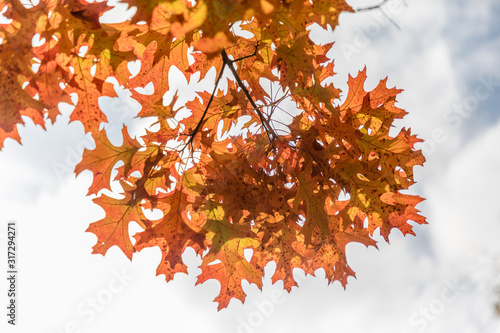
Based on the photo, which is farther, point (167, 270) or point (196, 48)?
point (167, 270)

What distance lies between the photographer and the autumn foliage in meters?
1.65

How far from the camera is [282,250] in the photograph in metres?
2.18

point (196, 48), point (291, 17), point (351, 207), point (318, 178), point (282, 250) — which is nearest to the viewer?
point (196, 48)

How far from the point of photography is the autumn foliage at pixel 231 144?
5.41ft

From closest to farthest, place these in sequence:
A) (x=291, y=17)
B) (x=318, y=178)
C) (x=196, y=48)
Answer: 1. (x=196, y=48)
2. (x=291, y=17)
3. (x=318, y=178)

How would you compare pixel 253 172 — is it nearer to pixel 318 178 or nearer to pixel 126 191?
pixel 318 178

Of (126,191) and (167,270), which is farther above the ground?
(126,191)

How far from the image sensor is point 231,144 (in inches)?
89.0

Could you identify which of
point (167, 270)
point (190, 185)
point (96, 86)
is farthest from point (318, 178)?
point (96, 86)

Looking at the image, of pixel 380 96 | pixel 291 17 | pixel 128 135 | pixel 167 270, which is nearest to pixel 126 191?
pixel 128 135

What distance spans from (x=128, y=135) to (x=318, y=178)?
935 millimetres

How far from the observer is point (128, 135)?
195cm

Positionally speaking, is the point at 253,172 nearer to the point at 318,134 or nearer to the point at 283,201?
the point at 283,201

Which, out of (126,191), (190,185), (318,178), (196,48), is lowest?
(318,178)
